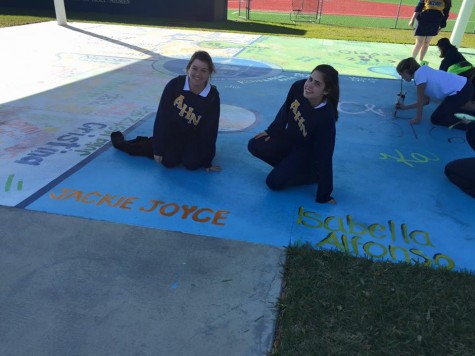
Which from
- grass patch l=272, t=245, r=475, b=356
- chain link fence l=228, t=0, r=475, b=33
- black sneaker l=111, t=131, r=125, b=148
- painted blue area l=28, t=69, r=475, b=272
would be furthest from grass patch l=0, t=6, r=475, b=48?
grass patch l=272, t=245, r=475, b=356

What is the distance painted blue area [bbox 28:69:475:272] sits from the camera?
122 inches

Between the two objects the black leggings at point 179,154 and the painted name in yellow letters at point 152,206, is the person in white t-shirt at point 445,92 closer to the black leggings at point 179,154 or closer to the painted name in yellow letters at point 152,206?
the black leggings at point 179,154

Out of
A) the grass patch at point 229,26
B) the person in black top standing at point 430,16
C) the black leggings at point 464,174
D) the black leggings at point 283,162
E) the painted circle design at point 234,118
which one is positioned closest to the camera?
the black leggings at point 283,162

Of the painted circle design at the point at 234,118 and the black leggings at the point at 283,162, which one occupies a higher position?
the black leggings at the point at 283,162

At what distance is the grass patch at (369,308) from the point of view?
7.14ft

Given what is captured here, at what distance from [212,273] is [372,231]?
4.58ft

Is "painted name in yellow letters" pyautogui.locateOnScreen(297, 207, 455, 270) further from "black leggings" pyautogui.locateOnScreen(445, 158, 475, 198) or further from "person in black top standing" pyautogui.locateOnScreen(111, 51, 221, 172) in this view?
"person in black top standing" pyautogui.locateOnScreen(111, 51, 221, 172)

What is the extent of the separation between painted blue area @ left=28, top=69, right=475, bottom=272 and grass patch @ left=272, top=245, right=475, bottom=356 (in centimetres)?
22

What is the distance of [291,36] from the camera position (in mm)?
12172

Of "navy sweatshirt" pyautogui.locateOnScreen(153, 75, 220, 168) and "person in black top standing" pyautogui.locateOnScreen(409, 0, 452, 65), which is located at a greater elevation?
"person in black top standing" pyautogui.locateOnScreen(409, 0, 452, 65)

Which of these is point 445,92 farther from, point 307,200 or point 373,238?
point 373,238

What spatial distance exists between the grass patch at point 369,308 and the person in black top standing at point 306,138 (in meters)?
0.93

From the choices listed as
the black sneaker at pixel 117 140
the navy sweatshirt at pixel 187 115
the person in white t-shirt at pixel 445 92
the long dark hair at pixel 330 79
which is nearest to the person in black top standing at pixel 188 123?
the navy sweatshirt at pixel 187 115

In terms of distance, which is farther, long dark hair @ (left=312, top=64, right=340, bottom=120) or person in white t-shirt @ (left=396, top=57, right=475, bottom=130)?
person in white t-shirt @ (left=396, top=57, right=475, bottom=130)
